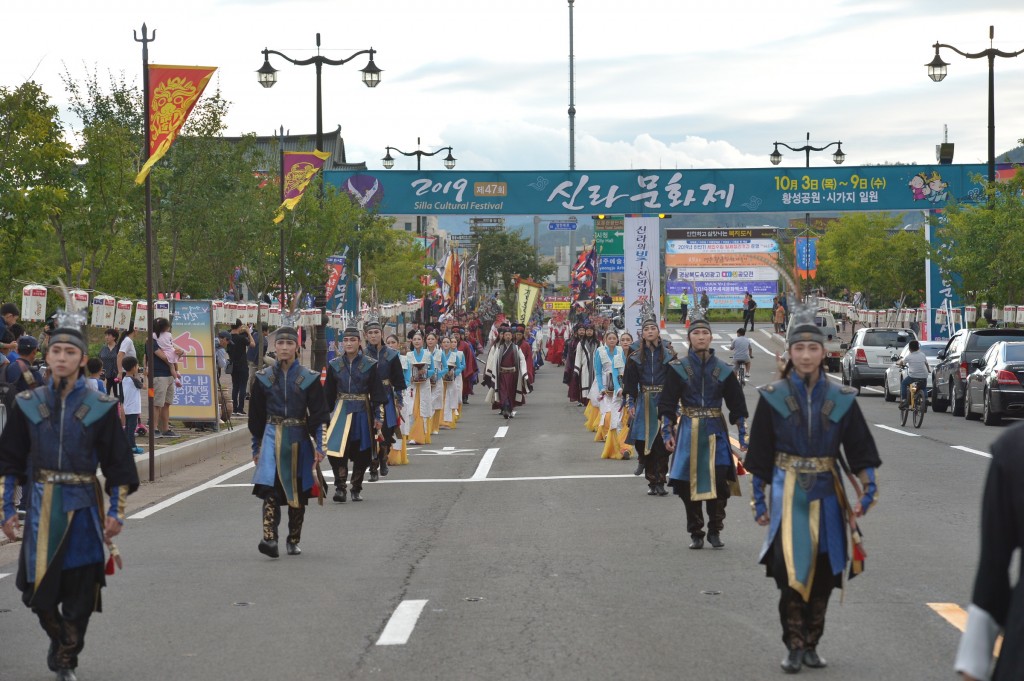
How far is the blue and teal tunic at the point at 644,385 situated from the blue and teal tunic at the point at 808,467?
842 cm

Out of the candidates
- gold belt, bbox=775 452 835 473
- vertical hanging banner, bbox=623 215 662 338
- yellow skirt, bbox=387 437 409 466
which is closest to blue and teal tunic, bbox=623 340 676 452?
yellow skirt, bbox=387 437 409 466

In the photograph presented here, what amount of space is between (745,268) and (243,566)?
86002mm

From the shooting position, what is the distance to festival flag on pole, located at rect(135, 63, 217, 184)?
17.5 m

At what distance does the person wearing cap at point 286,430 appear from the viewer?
36.1 ft

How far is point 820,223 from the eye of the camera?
97.2 meters

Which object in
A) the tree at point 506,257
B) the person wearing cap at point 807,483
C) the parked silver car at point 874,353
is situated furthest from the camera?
the tree at point 506,257

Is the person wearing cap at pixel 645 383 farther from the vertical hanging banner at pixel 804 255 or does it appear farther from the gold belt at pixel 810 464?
the vertical hanging banner at pixel 804 255

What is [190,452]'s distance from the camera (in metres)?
20.0

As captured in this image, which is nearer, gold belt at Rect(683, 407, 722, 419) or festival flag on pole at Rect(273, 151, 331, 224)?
gold belt at Rect(683, 407, 722, 419)

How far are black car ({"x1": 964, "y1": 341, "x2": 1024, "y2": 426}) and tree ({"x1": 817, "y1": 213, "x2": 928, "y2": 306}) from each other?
31.5 m

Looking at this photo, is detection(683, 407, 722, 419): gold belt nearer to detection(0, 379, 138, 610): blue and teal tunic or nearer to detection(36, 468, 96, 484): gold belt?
detection(0, 379, 138, 610): blue and teal tunic

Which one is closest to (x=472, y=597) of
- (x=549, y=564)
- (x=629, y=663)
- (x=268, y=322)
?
(x=549, y=564)

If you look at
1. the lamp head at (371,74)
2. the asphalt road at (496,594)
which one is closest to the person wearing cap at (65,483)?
the asphalt road at (496,594)

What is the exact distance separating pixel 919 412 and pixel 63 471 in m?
19.9
